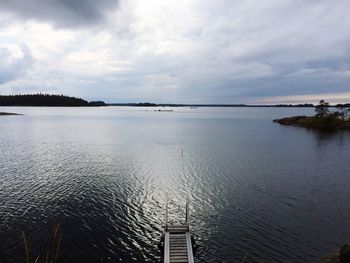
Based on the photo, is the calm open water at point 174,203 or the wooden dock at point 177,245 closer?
the wooden dock at point 177,245

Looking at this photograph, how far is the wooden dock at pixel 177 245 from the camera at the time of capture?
21672mm

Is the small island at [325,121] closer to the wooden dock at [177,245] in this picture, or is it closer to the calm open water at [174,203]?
the calm open water at [174,203]

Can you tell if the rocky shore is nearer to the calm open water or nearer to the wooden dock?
the calm open water

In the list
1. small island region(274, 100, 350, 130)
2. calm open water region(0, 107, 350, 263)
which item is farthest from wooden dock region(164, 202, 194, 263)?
small island region(274, 100, 350, 130)

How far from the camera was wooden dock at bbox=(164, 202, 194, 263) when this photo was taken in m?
21.7

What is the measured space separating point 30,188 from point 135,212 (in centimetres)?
1751

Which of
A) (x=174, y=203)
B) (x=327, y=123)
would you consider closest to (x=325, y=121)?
(x=327, y=123)

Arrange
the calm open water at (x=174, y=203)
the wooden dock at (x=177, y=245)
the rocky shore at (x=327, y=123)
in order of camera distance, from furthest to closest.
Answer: the rocky shore at (x=327, y=123), the calm open water at (x=174, y=203), the wooden dock at (x=177, y=245)

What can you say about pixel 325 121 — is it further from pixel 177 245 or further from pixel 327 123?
pixel 177 245

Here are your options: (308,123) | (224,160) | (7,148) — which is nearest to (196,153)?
(224,160)

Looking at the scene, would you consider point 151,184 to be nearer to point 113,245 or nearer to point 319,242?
point 113,245

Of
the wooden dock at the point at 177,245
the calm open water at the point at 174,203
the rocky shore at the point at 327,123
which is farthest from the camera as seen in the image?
the rocky shore at the point at 327,123

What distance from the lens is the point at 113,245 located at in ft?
79.6

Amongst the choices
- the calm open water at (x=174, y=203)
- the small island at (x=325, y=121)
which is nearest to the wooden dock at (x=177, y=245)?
the calm open water at (x=174, y=203)
